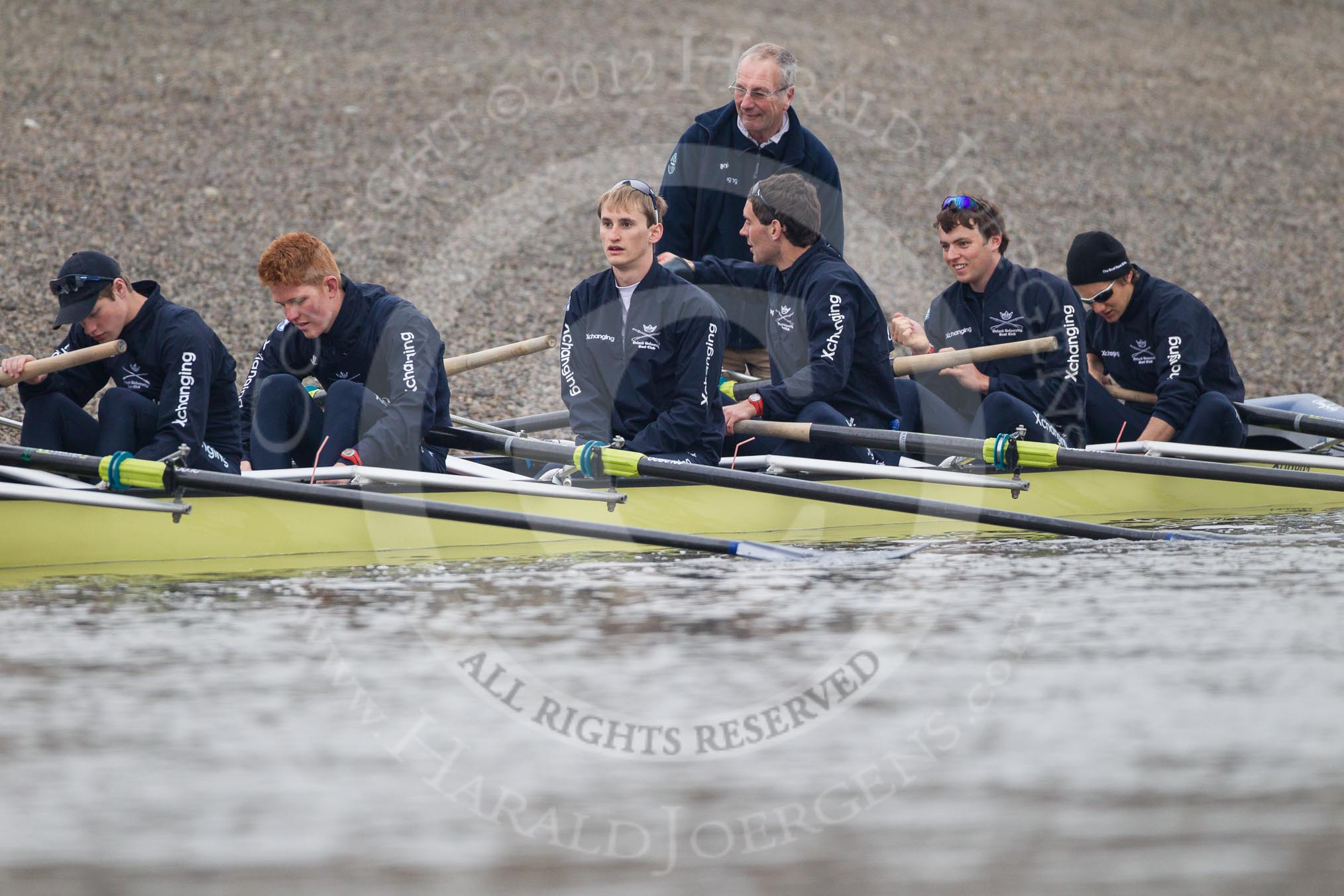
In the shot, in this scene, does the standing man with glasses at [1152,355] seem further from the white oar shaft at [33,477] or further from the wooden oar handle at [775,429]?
the white oar shaft at [33,477]

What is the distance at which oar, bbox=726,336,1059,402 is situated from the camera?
720cm

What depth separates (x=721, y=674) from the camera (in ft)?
14.6

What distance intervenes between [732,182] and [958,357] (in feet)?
4.72

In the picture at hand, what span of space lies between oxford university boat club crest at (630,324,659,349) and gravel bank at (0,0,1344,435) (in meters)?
4.84

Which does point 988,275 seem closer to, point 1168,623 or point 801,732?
point 1168,623

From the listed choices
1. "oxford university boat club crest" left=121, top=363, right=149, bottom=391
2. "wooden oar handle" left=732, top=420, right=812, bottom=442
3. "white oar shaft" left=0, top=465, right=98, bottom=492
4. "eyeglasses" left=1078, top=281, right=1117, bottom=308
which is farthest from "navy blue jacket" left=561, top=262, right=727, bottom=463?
"eyeglasses" left=1078, top=281, right=1117, bottom=308

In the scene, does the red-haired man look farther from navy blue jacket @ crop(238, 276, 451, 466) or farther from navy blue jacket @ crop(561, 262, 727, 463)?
navy blue jacket @ crop(561, 262, 727, 463)

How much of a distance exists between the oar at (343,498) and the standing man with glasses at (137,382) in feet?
0.78

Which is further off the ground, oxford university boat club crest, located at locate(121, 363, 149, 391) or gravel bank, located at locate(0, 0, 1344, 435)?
gravel bank, located at locate(0, 0, 1344, 435)

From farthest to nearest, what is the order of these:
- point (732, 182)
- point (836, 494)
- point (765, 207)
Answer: point (732, 182) < point (765, 207) < point (836, 494)

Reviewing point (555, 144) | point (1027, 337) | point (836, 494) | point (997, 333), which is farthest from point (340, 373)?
point (555, 144)

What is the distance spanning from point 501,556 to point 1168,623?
2584 millimetres

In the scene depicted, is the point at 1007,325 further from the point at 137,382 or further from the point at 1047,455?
the point at 137,382

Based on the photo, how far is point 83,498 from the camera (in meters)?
5.59
